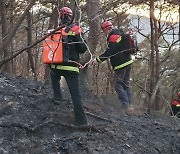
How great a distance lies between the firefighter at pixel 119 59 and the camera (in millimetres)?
7875

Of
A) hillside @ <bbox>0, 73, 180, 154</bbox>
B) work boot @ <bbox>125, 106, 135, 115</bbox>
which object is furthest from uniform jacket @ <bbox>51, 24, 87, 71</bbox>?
work boot @ <bbox>125, 106, 135, 115</bbox>

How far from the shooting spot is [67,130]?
5656 millimetres

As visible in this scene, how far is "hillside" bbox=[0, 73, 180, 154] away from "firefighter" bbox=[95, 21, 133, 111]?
0.58m

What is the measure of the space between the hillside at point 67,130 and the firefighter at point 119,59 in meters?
0.58

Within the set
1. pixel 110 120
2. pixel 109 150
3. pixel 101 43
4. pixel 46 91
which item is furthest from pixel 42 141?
pixel 101 43

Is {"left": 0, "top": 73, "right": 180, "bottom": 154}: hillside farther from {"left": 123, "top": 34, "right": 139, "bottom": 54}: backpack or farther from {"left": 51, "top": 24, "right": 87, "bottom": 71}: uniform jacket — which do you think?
{"left": 123, "top": 34, "right": 139, "bottom": 54}: backpack

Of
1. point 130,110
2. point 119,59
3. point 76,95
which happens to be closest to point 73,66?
point 76,95

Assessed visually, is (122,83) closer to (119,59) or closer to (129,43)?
(119,59)

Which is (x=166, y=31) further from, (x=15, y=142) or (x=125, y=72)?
(x=15, y=142)

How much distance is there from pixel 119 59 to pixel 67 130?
113 inches

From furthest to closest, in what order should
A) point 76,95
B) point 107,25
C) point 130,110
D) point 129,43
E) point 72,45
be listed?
point 130,110
point 129,43
point 107,25
point 72,45
point 76,95

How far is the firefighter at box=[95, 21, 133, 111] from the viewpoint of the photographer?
7.88 m

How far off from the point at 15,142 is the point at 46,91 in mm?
3118

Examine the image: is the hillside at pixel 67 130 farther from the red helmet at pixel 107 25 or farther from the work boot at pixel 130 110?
the red helmet at pixel 107 25
